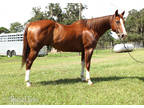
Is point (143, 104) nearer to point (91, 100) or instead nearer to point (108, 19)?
point (91, 100)

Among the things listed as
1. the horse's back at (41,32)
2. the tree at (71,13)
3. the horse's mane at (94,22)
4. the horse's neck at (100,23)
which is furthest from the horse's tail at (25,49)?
the tree at (71,13)

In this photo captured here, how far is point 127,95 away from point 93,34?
2.33m

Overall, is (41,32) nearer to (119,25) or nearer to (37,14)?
(119,25)

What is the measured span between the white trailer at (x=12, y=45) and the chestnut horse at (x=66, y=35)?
18.4 metres

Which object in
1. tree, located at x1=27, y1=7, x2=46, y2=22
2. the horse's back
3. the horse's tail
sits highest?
tree, located at x1=27, y1=7, x2=46, y2=22

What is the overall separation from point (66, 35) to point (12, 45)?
826 inches

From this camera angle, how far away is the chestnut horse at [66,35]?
5.31 meters

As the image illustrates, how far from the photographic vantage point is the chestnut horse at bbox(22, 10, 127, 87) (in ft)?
17.4

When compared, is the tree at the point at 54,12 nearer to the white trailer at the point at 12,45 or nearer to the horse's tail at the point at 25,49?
the white trailer at the point at 12,45

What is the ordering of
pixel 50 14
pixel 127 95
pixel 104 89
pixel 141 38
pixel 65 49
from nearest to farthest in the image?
pixel 127 95 → pixel 104 89 → pixel 65 49 → pixel 50 14 → pixel 141 38

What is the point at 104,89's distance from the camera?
16.1ft

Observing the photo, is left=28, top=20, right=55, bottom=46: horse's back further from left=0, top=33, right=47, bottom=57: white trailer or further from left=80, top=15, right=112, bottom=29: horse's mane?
left=0, top=33, right=47, bottom=57: white trailer

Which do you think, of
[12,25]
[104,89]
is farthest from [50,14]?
[12,25]

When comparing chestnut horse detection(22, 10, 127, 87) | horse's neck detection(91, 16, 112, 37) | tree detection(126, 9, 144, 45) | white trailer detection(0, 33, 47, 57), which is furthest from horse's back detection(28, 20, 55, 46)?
tree detection(126, 9, 144, 45)
